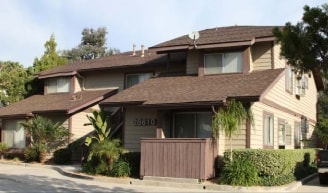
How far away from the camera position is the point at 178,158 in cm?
1733

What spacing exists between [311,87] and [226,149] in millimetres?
15147

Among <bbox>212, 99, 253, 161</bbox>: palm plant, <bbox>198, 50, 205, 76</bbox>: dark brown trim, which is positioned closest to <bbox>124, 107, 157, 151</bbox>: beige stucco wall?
<bbox>198, 50, 205, 76</bbox>: dark brown trim

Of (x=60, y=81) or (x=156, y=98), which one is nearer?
(x=156, y=98)

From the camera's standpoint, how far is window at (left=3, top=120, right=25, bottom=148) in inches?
1104

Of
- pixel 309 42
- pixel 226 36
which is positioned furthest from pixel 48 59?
pixel 309 42

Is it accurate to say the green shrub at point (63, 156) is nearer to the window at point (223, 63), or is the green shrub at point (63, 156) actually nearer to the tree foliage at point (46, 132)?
the tree foliage at point (46, 132)

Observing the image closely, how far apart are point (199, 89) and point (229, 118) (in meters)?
2.85

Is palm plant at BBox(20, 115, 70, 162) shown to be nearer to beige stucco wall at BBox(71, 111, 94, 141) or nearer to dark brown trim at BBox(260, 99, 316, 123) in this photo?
beige stucco wall at BBox(71, 111, 94, 141)

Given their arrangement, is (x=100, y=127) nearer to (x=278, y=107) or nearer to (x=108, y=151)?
(x=108, y=151)

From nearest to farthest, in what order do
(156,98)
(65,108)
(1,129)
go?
(156,98), (65,108), (1,129)

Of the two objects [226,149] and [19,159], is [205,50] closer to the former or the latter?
[226,149]

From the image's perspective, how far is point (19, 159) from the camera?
2739 cm

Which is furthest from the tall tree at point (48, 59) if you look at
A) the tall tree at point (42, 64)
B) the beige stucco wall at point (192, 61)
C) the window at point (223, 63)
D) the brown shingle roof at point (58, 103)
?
the window at point (223, 63)

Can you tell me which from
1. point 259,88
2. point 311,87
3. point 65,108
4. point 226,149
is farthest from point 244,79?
point 311,87
